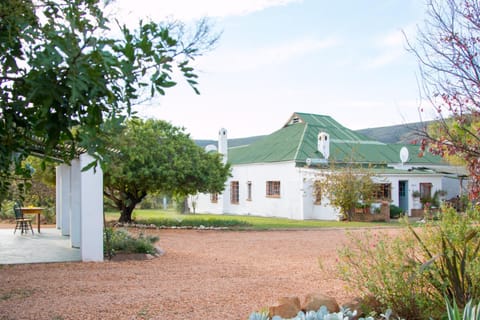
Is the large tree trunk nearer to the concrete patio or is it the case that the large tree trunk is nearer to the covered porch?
the concrete patio

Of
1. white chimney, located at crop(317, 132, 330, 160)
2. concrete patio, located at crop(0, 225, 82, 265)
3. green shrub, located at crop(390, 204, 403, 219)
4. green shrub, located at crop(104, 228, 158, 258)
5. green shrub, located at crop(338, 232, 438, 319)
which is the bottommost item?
green shrub, located at crop(390, 204, 403, 219)

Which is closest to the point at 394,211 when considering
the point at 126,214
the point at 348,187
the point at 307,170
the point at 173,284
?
the point at 348,187

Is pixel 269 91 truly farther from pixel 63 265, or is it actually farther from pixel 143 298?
pixel 143 298

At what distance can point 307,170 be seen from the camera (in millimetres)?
26938

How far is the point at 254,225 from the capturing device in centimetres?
2205

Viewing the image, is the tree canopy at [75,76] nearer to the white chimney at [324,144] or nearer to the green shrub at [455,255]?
the green shrub at [455,255]

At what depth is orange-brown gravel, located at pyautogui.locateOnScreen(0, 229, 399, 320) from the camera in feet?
22.6

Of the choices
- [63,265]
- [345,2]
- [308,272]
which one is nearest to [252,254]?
[308,272]

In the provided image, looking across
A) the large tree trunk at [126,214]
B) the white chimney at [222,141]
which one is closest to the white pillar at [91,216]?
the large tree trunk at [126,214]

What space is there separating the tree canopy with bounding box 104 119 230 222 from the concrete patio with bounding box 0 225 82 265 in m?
3.93

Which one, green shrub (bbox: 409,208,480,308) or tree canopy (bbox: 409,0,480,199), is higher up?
tree canopy (bbox: 409,0,480,199)

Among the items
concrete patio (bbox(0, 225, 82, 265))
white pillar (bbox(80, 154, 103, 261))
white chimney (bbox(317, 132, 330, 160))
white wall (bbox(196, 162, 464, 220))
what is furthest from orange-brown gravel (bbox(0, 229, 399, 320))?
white chimney (bbox(317, 132, 330, 160))

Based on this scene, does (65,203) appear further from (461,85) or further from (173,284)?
(461,85)

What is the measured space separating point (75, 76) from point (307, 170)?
2514 cm
